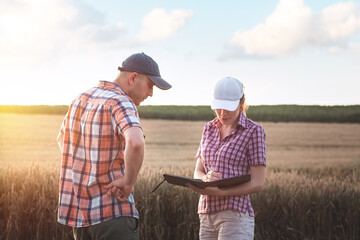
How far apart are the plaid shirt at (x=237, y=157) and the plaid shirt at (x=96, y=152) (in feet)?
1.93

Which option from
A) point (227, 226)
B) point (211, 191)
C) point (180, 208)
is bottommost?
point (180, 208)

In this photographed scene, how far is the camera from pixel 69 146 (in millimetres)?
2471

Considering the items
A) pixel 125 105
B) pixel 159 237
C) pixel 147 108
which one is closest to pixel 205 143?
pixel 125 105

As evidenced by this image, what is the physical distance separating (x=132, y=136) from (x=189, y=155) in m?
15.7

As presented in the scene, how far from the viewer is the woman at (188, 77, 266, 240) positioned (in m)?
2.69

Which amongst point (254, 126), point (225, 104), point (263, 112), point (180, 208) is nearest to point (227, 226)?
point (254, 126)

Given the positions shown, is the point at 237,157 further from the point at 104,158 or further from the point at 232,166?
the point at 104,158

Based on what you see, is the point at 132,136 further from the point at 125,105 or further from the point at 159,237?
the point at 159,237

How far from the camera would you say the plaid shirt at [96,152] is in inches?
89.9

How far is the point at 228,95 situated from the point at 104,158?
850mm

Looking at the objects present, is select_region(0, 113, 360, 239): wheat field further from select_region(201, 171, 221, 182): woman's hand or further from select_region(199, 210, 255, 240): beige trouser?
select_region(201, 171, 221, 182): woman's hand

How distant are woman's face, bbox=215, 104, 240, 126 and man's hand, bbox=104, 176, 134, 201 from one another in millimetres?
783

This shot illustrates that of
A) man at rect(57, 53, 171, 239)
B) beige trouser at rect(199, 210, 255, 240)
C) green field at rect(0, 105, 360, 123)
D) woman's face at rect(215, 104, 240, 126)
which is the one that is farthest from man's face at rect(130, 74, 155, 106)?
green field at rect(0, 105, 360, 123)

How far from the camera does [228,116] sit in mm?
2797
